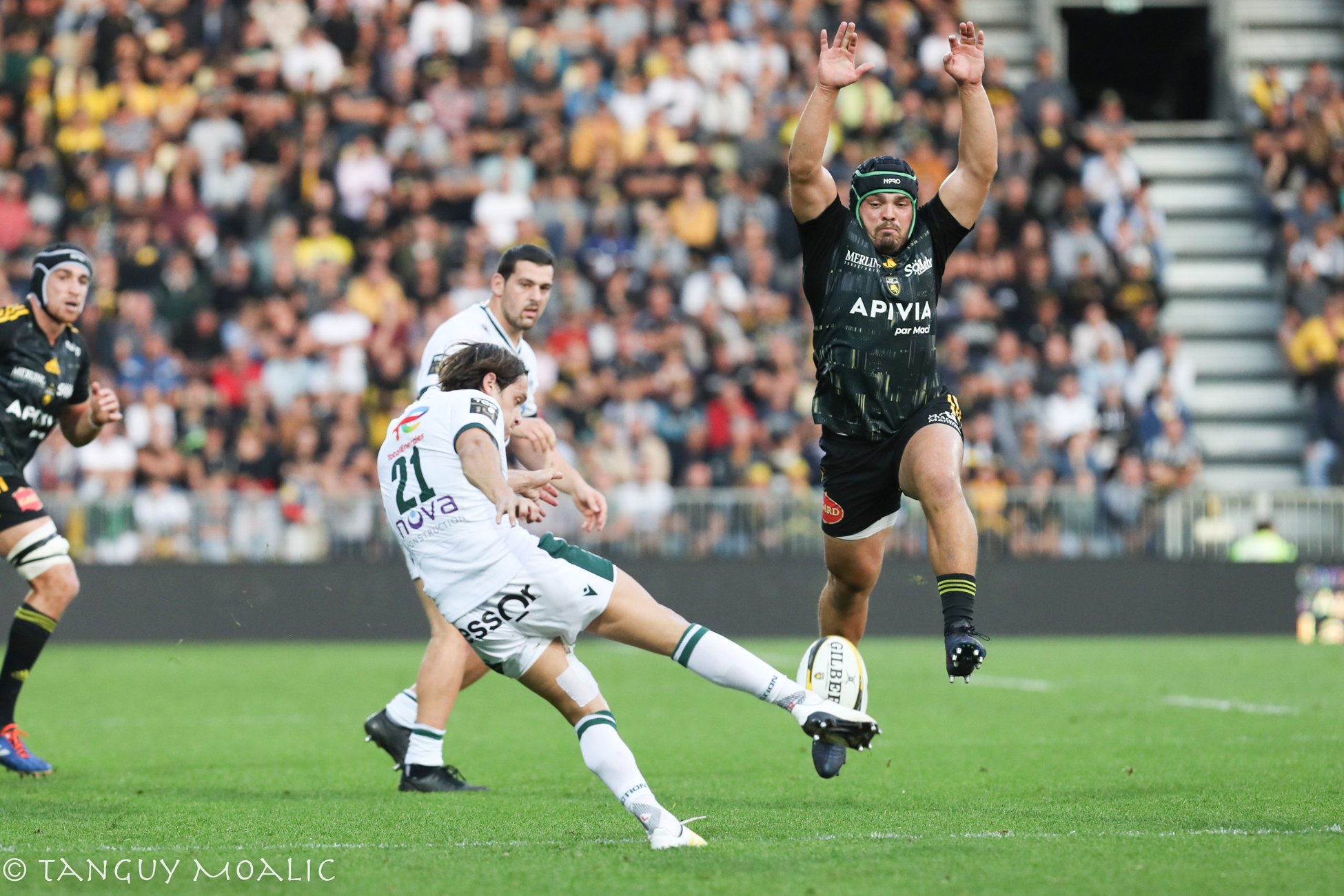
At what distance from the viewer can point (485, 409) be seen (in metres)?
6.48

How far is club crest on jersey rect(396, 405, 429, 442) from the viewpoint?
21.7 feet

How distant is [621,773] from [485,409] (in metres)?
1.43

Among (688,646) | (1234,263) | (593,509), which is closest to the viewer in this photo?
(688,646)

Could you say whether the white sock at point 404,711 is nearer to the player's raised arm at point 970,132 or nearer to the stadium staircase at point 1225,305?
the player's raised arm at point 970,132

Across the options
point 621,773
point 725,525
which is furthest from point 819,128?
point 725,525

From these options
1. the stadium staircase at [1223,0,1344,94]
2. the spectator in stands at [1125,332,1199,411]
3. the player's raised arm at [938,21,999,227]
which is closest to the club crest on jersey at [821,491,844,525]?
the player's raised arm at [938,21,999,227]

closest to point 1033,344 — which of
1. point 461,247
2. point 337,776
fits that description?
point 461,247

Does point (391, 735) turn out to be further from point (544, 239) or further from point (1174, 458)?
point (1174, 458)

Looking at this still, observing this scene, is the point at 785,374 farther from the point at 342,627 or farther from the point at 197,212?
the point at 197,212

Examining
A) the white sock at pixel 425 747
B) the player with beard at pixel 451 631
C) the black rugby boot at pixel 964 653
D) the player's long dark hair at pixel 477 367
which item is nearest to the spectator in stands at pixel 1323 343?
the player with beard at pixel 451 631

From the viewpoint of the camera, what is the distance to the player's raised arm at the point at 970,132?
8000mm

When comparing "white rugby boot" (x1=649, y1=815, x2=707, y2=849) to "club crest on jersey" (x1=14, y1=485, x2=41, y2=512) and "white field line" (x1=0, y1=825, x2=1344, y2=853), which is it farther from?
"club crest on jersey" (x1=14, y1=485, x2=41, y2=512)

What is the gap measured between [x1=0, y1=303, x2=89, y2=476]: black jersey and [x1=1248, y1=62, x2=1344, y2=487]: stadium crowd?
650 inches

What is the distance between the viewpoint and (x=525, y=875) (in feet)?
18.8
